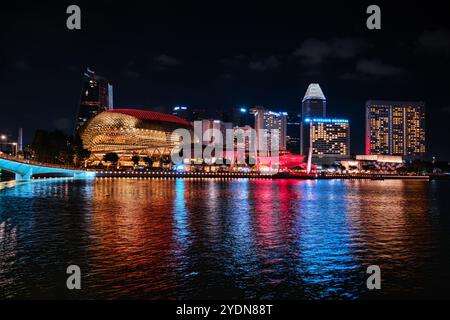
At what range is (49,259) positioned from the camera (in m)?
16.9

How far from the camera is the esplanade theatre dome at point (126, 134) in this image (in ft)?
547

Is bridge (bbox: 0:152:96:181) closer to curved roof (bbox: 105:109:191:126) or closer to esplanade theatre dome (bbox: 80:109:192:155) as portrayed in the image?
esplanade theatre dome (bbox: 80:109:192:155)

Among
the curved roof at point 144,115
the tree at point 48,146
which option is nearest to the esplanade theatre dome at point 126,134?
the curved roof at point 144,115

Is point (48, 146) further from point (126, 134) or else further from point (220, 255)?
point (220, 255)

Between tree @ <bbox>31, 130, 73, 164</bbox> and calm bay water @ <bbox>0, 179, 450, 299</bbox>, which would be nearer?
calm bay water @ <bbox>0, 179, 450, 299</bbox>

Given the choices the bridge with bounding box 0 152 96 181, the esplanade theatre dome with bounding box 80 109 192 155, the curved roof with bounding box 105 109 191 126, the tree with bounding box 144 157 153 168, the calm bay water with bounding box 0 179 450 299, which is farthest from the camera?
the curved roof with bounding box 105 109 191 126

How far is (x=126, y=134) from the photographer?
170 metres

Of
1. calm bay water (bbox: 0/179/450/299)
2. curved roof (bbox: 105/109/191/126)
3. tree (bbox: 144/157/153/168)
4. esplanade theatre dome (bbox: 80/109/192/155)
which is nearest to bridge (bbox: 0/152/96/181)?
calm bay water (bbox: 0/179/450/299)

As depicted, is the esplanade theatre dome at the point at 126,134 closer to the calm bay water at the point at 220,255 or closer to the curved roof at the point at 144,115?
the curved roof at the point at 144,115

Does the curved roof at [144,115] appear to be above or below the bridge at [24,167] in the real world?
above

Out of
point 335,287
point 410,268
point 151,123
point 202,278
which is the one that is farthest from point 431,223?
point 151,123

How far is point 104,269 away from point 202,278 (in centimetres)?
359

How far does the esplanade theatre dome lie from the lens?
166625 millimetres
